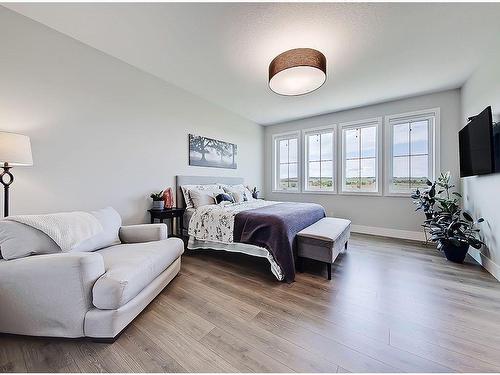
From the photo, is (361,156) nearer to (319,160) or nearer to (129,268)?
(319,160)

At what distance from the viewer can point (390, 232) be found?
3.97 metres

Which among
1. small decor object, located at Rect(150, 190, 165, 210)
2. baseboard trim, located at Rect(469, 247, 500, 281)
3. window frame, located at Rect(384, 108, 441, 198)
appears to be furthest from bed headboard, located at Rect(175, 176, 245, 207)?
baseboard trim, located at Rect(469, 247, 500, 281)

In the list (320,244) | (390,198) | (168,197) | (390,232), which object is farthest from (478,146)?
(168,197)

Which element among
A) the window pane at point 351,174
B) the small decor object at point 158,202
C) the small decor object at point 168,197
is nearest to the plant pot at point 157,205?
the small decor object at point 158,202

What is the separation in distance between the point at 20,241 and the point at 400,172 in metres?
5.15

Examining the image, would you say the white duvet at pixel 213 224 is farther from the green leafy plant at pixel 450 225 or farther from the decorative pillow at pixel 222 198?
the green leafy plant at pixel 450 225

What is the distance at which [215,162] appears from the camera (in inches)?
164

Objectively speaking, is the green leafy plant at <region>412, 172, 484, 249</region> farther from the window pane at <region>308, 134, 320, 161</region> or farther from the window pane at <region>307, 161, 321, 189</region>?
the window pane at <region>308, 134, 320, 161</region>

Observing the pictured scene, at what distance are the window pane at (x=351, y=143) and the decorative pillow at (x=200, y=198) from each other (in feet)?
10.2

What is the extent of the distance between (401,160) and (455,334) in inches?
129

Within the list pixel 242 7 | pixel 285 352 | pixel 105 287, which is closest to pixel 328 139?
pixel 242 7

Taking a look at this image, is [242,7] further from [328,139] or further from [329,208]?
[329,208]

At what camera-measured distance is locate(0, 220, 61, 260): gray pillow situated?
4.60 ft

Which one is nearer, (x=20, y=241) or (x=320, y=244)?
(x=20, y=241)
